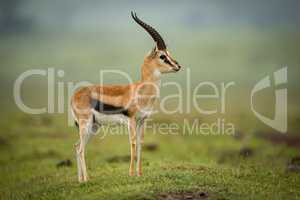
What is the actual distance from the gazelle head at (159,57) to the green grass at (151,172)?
2526 millimetres

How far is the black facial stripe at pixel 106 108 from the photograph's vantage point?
14883 millimetres

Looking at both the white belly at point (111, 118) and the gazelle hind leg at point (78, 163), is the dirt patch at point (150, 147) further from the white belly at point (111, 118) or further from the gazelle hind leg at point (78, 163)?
the white belly at point (111, 118)

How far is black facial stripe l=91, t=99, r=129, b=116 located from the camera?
14.9 m

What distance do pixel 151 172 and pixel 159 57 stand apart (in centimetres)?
294

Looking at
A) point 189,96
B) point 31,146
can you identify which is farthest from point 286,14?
point 31,146

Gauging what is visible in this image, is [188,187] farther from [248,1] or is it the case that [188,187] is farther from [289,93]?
[248,1]

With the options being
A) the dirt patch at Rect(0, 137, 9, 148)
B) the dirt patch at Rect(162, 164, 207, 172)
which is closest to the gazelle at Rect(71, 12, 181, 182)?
the dirt patch at Rect(162, 164, 207, 172)

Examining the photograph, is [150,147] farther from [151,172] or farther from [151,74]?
[151,74]

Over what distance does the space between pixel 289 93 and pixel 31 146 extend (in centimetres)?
3376

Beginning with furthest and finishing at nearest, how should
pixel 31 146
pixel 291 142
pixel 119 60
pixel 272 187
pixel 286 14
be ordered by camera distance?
pixel 286 14
pixel 119 60
pixel 291 142
pixel 31 146
pixel 272 187

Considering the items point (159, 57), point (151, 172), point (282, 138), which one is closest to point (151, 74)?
point (159, 57)

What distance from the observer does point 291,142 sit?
106ft

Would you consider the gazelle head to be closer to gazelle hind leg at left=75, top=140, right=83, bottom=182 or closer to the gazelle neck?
the gazelle neck

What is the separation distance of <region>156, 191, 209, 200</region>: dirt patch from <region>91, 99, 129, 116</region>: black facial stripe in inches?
104
